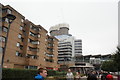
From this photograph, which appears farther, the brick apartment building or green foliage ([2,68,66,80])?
the brick apartment building

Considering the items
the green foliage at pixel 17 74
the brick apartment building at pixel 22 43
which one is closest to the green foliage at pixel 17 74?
the green foliage at pixel 17 74

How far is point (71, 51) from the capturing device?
13050 centimetres

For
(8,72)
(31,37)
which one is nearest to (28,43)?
(31,37)

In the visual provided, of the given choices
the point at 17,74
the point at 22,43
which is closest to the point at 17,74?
the point at 17,74

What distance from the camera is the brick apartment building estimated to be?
35406 millimetres

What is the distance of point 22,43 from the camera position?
43125 millimetres

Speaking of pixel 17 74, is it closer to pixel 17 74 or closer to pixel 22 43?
pixel 17 74

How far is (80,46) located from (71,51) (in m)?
9.61

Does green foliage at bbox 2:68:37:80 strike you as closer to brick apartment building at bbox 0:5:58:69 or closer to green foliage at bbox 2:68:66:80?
green foliage at bbox 2:68:66:80

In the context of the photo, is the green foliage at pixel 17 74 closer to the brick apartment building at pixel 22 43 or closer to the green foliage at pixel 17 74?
the green foliage at pixel 17 74

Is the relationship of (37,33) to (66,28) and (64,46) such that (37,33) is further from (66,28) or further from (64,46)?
(66,28)

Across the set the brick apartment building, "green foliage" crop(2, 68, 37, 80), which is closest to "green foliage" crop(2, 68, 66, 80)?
"green foliage" crop(2, 68, 37, 80)

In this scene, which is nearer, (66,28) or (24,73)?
(24,73)

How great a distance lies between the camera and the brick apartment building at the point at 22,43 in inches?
1394
